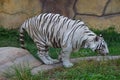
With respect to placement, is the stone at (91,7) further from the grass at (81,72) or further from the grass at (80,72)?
the grass at (81,72)

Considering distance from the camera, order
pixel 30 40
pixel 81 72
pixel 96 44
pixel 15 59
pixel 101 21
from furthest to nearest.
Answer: pixel 101 21
pixel 30 40
pixel 15 59
pixel 96 44
pixel 81 72

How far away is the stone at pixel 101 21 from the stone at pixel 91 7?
106 mm

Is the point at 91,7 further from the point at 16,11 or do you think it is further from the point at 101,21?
the point at 16,11

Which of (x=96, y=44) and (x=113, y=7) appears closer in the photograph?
(x=96, y=44)

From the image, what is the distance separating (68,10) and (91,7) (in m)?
0.49

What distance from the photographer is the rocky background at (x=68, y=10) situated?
996 cm

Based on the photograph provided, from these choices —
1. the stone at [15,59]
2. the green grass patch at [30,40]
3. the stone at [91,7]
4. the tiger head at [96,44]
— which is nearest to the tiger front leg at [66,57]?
the tiger head at [96,44]

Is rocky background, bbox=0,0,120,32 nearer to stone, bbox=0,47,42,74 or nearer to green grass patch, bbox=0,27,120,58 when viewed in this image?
green grass patch, bbox=0,27,120,58

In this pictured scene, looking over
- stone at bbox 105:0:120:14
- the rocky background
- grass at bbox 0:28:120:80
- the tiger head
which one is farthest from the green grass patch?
the tiger head

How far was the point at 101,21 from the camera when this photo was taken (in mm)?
9992

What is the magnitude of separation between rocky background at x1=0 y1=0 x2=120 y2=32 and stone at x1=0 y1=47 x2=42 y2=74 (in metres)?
2.53

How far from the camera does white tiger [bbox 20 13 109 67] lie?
7.09m

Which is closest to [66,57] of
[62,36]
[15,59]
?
[62,36]

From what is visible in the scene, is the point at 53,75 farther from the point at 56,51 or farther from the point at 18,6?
the point at 18,6
